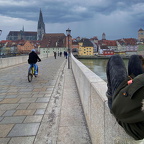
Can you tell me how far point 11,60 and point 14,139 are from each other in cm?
1750

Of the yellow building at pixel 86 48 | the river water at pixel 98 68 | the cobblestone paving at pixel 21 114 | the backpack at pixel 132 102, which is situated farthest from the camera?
the yellow building at pixel 86 48

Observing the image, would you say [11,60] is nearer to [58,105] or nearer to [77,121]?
[58,105]

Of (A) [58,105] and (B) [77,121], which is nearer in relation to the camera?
(B) [77,121]

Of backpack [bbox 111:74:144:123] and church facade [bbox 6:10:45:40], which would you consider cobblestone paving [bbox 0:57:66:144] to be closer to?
backpack [bbox 111:74:144:123]

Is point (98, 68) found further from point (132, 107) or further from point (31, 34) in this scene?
point (31, 34)

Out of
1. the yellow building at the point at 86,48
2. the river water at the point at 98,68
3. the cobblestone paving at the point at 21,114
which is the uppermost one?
the yellow building at the point at 86,48

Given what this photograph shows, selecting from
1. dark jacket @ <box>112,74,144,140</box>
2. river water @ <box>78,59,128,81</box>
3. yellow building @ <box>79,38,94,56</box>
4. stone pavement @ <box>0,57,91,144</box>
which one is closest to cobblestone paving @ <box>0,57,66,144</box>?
stone pavement @ <box>0,57,91,144</box>

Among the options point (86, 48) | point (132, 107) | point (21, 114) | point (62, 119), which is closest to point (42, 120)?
point (62, 119)

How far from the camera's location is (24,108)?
15.7 ft

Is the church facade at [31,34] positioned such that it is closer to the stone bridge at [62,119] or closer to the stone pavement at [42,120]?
the stone pavement at [42,120]

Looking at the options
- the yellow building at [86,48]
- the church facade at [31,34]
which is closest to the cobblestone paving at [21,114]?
the yellow building at [86,48]

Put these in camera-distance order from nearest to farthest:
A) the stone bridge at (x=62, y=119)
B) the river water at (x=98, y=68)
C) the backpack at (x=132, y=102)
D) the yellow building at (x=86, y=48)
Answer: the backpack at (x=132, y=102) < the stone bridge at (x=62, y=119) < the river water at (x=98, y=68) < the yellow building at (x=86, y=48)

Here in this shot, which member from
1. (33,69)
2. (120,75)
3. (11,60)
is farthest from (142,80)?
(11,60)

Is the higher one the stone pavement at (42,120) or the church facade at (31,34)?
the church facade at (31,34)
